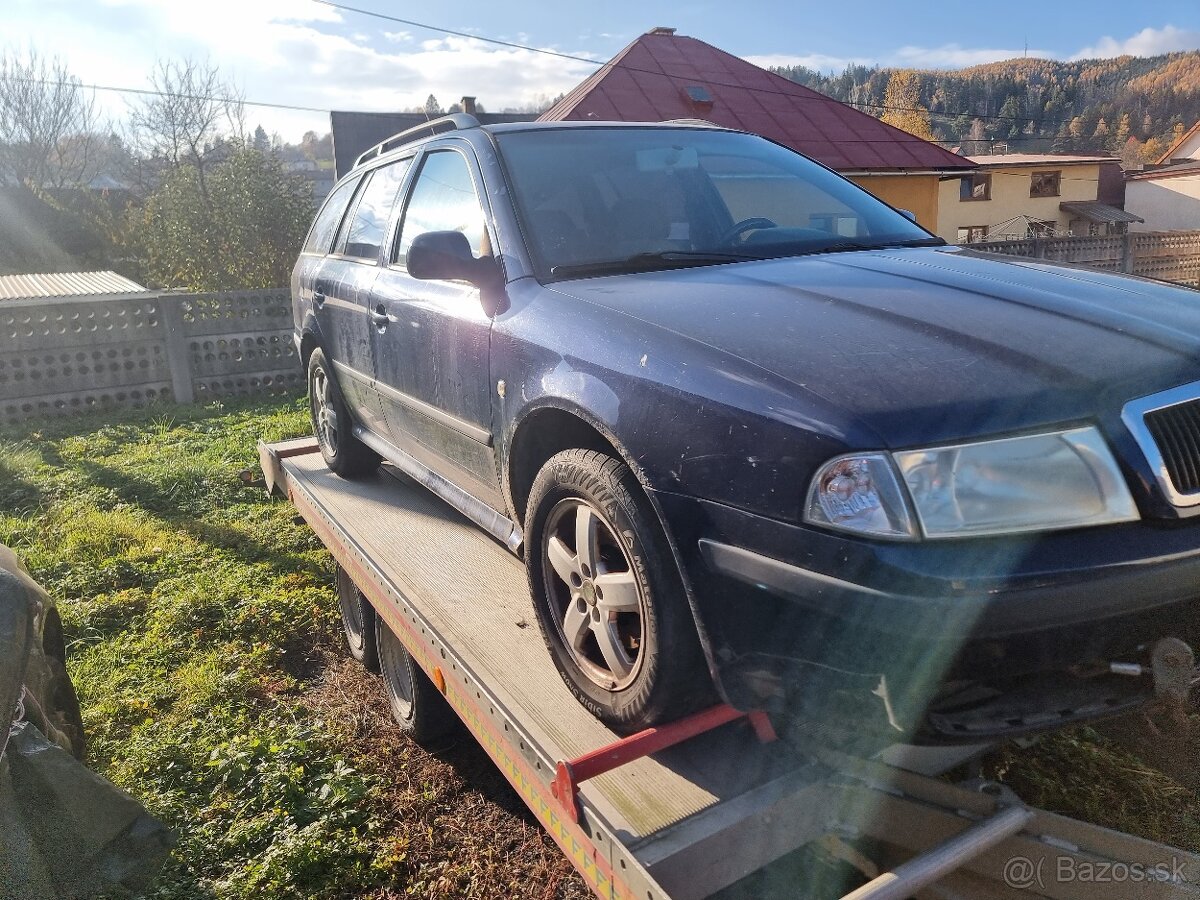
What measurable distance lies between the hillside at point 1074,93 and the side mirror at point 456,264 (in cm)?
6749

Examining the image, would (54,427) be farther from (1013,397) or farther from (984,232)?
(984,232)

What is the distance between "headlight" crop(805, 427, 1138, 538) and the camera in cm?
153

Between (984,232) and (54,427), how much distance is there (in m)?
29.6

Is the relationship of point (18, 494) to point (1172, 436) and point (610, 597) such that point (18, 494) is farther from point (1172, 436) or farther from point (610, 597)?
point (1172, 436)

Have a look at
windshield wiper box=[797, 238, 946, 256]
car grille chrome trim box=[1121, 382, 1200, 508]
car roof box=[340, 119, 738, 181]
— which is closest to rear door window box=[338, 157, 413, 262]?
car roof box=[340, 119, 738, 181]

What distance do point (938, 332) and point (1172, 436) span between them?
0.46m

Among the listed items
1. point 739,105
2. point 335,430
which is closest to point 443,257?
point 335,430

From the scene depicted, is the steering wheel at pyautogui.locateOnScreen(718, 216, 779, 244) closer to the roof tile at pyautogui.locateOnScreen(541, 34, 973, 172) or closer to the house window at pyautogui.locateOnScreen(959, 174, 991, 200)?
the roof tile at pyautogui.locateOnScreen(541, 34, 973, 172)

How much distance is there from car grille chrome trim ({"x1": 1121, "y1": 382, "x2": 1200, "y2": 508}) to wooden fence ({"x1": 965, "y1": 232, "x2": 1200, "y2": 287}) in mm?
12947

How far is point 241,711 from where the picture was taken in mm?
3682

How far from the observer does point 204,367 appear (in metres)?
11.0

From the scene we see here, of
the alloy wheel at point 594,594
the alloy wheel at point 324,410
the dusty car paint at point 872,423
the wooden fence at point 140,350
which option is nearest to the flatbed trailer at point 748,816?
the alloy wheel at point 594,594

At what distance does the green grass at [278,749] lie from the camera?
8.95 feet

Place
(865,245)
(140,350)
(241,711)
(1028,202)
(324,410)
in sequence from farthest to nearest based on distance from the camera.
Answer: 1. (1028,202)
2. (140,350)
3. (324,410)
4. (241,711)
5. (865,245)
